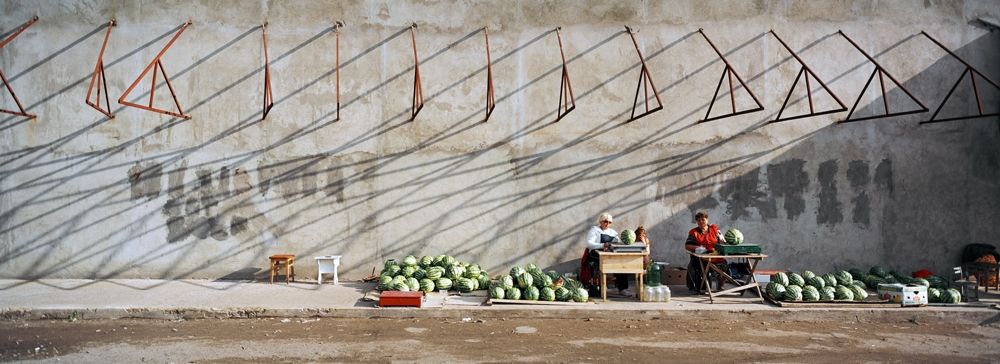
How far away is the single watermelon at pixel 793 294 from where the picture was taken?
1011cm

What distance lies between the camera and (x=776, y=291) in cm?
1027

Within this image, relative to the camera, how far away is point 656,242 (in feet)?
42.2

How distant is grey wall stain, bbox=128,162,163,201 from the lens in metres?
12.8

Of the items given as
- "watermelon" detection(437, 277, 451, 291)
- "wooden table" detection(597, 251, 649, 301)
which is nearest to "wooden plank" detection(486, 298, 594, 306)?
"wooden table" detection(597, 251, 649, 301)

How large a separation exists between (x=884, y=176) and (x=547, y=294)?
745cm

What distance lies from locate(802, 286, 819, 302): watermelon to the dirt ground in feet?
1.83

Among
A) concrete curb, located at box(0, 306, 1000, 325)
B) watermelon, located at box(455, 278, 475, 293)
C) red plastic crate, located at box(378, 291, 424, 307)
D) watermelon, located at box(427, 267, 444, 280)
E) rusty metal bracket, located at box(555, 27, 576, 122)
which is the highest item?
rusty metal bracket, located at box(555, 27, 576, 122)

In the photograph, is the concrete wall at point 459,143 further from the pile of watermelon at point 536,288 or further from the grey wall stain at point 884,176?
the pile of watermelon at point 536,288

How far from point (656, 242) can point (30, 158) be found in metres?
11.9

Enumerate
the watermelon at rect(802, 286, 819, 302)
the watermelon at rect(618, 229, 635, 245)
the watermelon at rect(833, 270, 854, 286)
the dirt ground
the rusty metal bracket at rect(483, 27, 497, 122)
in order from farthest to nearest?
1. the rusty metal bracket at rect(483, 27, 497, 122)
2. the watermelon at rect(618, 229, 635, 245)
3. the watermelon at rect(833, 270, 854, 286)
4. the watermelon at rect(802, 286, 819, 302)
5. the dirt ground

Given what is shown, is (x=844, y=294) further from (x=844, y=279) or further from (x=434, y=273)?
(x=434, y=273)

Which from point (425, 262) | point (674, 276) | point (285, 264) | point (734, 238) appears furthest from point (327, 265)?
point (734, 238)

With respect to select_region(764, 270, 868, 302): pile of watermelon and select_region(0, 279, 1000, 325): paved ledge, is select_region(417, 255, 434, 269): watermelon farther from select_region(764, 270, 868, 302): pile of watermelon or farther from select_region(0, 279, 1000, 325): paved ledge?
select_region(764, 270, 868, 302): pile of watermelon

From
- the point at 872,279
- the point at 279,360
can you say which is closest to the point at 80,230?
the point at 279,360
